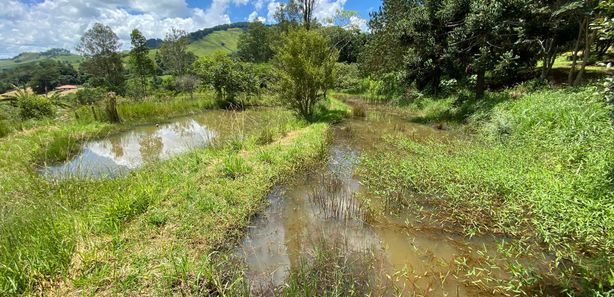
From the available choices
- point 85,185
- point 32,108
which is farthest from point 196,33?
point 85,185

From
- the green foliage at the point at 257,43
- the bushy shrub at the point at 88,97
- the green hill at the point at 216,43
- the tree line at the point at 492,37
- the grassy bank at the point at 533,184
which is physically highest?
the green hill at the point at 216,43

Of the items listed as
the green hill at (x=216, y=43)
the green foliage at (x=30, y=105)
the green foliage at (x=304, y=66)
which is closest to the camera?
the green foliage at (x=304, y=66)

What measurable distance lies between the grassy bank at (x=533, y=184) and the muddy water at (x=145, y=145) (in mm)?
4626

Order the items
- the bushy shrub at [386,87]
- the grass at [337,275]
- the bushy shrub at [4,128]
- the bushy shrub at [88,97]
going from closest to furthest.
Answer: the grass at [337,275]
the bushy shrub at [4,128]
the bushy shrub at [88,97]
the bushy shrub at [386,87]

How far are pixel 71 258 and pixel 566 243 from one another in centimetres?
551

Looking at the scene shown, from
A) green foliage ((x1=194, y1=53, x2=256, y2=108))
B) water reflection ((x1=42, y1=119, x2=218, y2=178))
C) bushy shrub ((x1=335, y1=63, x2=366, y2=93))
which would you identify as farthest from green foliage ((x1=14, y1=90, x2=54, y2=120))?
bushy shrub ((x1=335, y1=63, x2=366, y2=93))

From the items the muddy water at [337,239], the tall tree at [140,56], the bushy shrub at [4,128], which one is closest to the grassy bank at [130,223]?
the muddy water at [337,239]

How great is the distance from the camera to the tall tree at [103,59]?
29297 mm

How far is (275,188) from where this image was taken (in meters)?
5.66

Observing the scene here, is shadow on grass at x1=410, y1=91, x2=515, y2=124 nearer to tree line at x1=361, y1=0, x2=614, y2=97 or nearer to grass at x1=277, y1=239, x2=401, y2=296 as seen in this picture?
tree line at x1=361, y1=0, x2=614, y2=97

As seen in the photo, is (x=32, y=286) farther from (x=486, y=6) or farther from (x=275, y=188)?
(x=486, y=6)

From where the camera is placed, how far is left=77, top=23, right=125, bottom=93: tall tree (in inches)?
1153

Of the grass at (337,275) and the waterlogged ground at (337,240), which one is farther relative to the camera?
the waterlogged ground at (337,240)

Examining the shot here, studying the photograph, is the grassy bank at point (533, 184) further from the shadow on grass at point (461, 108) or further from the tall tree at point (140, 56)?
the tall tree at point (140, 56)
